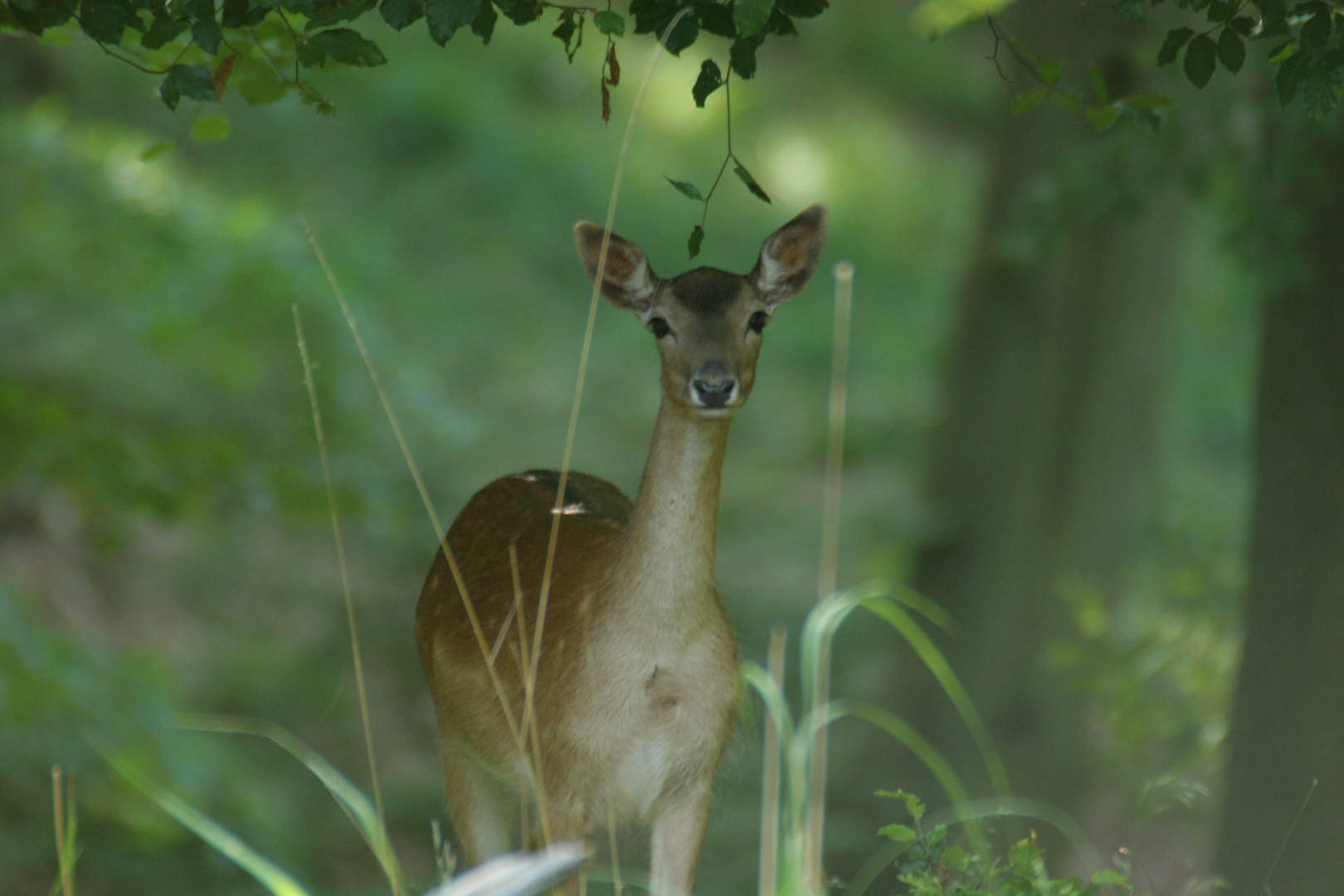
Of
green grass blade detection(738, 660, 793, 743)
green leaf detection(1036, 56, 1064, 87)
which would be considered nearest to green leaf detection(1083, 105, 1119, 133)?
green leaf detection(1036, 56, 1064, 87)

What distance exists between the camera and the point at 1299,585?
5.44 meters

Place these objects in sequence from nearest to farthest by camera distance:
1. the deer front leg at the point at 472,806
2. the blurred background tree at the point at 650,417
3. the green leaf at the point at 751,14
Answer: the green leaf at the point at 751,14
the deer front leg at the point at 472,806
the blurred background tree at the point at 650,417

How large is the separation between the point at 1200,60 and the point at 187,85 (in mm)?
1915

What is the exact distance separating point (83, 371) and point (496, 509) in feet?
16.0

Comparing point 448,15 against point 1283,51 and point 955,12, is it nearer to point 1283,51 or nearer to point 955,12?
point 955,12

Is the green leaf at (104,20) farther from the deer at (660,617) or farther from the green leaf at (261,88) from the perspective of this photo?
the deer at (660,617)

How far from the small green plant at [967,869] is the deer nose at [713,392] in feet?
2.89

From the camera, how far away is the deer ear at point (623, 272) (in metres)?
3.49

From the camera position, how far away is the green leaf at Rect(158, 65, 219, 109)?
294 centimetres

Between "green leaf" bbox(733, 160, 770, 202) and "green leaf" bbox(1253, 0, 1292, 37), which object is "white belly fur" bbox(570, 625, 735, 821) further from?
"green leaf" bbox(1253, 0, 1292, 37)

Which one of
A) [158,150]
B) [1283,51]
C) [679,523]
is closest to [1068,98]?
[1283,51]

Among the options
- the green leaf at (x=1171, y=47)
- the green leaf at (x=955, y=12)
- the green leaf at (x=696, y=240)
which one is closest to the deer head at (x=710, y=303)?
the green leaf at (x=696, y=240)

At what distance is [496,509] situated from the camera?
13.8 feet

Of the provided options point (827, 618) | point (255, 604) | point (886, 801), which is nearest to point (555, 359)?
point (255, 604)
